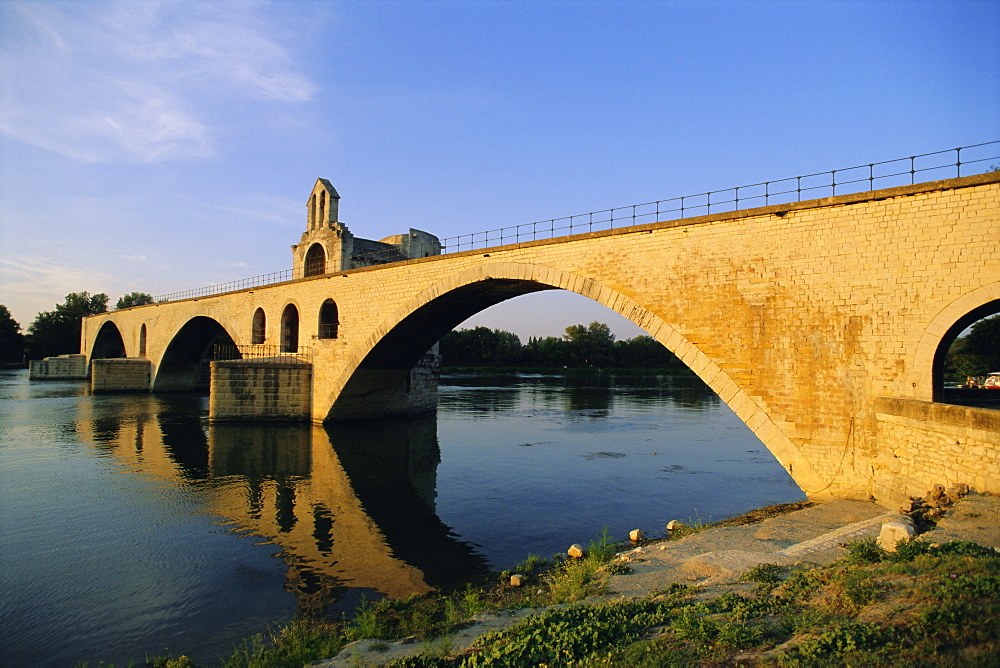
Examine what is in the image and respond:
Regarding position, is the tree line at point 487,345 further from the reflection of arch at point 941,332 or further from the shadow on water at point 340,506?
the reflection of arch at point 941,332

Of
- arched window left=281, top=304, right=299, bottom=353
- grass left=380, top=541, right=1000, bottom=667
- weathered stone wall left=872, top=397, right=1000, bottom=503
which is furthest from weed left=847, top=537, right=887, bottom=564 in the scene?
arched window left=281, top=304, right=299, bottom=353

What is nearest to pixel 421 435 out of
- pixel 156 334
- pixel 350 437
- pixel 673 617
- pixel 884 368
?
pixel 350 437

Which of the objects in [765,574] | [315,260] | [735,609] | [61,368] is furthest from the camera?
[61,368]

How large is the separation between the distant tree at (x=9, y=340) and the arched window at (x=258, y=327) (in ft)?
253

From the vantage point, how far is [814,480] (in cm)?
1112

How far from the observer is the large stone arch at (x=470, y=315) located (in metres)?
11.8

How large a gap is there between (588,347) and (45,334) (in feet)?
269

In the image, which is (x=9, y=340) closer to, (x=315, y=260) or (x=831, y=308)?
(x=315, y=260)

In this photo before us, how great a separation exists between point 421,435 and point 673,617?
1991 centimetres

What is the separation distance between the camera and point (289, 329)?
3084 cm

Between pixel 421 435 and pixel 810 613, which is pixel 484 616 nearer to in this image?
pixel 810 613

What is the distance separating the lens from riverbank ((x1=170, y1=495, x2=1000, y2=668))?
4012 millimetres

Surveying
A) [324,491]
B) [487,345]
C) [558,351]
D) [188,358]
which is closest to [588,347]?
[558,351]

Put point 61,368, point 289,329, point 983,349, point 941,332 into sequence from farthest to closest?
point 61,368 → point 289,329 → point 983,349 → point 941,332
